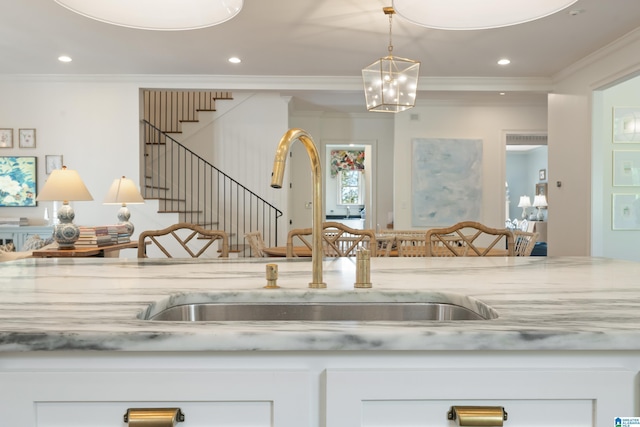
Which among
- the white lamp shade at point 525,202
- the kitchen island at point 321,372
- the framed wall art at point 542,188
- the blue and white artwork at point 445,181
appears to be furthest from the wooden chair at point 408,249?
the framed wall art at point 542,188

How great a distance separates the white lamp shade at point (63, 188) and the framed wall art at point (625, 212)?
5513 mm

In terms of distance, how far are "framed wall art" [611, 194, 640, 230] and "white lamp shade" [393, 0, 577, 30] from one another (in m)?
4.86

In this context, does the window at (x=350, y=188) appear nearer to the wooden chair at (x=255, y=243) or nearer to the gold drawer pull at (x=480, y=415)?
the wooden chair at (x=255, y=243)

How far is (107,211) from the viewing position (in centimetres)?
591

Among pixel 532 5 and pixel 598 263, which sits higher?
pixel 532 5

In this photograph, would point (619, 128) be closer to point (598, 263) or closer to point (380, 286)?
point (598, 263)

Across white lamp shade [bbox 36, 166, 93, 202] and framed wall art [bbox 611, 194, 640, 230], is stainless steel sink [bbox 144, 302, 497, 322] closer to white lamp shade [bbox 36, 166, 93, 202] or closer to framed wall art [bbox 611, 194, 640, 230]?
white lamp shade [bbox 36, 166, 93, 202]

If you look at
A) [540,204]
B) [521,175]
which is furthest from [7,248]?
[521,175]

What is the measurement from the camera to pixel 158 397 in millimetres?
721

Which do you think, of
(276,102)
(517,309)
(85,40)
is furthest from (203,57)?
(517,309)

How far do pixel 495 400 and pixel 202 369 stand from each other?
464mm

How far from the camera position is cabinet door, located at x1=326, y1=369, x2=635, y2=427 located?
722 mm

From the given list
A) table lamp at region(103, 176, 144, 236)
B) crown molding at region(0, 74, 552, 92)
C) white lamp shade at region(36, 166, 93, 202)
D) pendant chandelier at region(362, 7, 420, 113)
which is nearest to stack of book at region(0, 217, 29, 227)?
table lamp at region(103, 176, 144, 236)

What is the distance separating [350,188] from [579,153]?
25.4 feet
